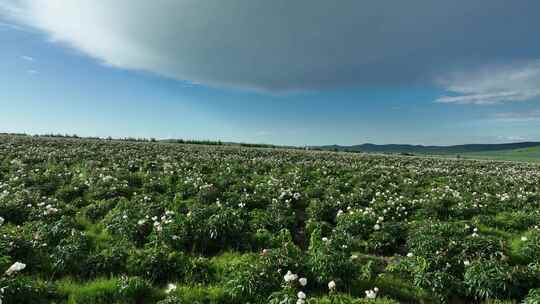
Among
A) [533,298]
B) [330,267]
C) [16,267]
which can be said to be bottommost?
[533,298]

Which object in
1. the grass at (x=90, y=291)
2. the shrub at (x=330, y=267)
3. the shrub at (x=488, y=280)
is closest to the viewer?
the grass at (x=90, y=291)

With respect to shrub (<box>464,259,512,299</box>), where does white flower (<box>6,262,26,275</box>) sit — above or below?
above

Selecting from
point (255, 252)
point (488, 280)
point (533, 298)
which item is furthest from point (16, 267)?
point (533, 298)

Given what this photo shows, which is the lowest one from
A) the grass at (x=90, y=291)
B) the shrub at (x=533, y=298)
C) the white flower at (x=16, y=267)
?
the grass at (x=90, y=291)

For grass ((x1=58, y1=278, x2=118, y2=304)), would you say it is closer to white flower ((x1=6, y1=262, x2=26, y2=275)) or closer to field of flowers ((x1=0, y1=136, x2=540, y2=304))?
field of flowers ((x1=0, y1=136, x2=540, y2=304))

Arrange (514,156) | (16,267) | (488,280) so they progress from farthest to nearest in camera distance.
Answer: (514,156), (488,280), (16,267)

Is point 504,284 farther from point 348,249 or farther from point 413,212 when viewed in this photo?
point 413,212

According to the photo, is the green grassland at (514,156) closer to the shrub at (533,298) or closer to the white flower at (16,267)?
the shrub at (533,298)

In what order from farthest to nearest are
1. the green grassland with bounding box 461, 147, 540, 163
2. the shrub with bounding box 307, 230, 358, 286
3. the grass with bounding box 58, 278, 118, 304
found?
the green grassland with bounding box 461, 147, 540, 163, the shrub with bounding box 307, 230, 358, 286, the grass with bounding box 58, 278, 118, 304

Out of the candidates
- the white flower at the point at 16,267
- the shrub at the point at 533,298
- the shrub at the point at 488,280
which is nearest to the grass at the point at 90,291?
the white flower at the point at 16,267

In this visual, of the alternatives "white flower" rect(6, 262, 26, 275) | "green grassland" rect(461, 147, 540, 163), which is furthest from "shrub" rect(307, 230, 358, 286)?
"green grassland" rect(461, 147, 540, 163)

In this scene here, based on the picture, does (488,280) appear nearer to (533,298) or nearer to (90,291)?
(533,298)

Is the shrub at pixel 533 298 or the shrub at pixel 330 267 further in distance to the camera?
the shrub at pixel 330 267

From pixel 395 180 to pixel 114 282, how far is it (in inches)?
731
